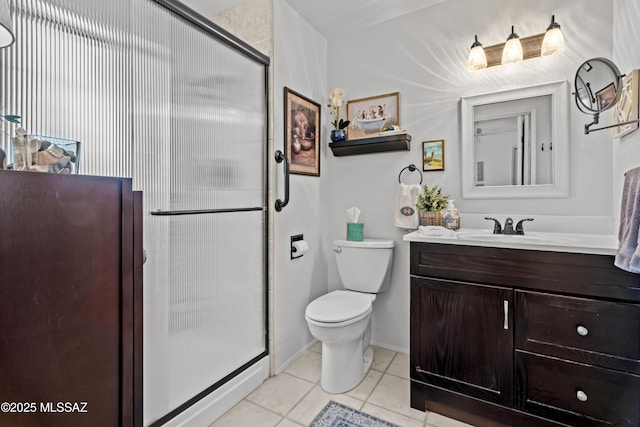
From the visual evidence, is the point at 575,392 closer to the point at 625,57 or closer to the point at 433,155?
the point at 433,155

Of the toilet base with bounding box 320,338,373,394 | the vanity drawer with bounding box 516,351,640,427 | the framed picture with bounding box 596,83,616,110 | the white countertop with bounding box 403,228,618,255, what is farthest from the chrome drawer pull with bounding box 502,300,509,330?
the framed picture with bounding box 596,83,616,110

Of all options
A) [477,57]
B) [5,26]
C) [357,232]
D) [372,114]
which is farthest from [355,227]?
[5,26]

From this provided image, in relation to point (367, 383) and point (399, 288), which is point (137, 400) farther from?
point (399, 288)

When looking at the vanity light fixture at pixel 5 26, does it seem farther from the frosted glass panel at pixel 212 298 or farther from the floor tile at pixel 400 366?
the floor tile at pixel 400 366

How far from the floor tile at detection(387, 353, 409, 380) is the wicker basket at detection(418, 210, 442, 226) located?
997 millimetres

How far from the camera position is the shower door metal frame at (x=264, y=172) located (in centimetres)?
137

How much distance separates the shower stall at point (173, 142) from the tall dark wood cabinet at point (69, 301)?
16.4 inches

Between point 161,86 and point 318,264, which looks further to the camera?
point 318,264

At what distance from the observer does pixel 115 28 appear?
1151mm

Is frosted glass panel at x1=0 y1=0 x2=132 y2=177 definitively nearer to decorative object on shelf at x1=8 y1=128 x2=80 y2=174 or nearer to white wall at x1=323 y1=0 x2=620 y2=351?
decorative object on shelf at x1=8 y1=128 x2=80 y2=174

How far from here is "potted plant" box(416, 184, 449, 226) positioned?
1.96 m

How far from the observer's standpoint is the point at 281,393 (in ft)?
5.90

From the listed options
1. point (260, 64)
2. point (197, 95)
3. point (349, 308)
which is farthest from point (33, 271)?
point (260, 64)

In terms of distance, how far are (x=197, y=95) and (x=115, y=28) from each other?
0.41m
